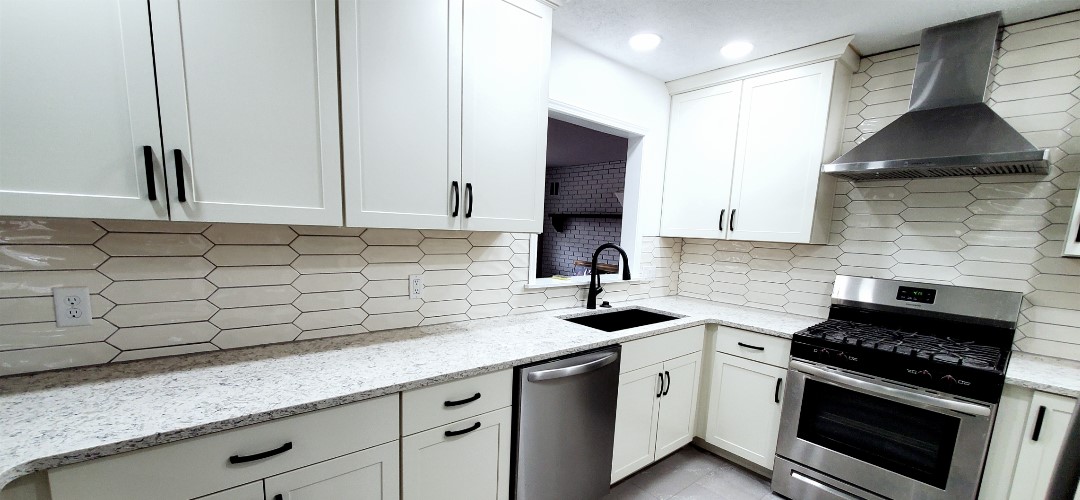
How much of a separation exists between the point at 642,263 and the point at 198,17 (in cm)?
257

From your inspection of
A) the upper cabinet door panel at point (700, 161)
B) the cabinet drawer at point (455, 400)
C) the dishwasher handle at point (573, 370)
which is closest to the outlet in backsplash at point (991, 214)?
the upper cabinet door panel at point (700, 161)

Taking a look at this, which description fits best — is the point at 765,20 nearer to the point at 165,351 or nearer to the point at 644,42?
the point at 644,42

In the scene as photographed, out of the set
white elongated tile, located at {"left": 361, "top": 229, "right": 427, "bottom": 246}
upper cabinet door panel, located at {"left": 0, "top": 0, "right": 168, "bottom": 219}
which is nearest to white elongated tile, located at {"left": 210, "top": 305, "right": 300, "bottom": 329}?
white elongated tile, located at {"left": 361, "top": 229, "right": 427, "bottom": 246}

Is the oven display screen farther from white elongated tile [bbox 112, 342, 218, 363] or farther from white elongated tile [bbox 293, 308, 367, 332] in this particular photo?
white elongated tile [bbox 112, 342, 218, 363]

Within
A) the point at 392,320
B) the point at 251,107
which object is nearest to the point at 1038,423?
→ the point at 392,320

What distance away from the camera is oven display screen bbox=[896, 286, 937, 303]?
6.47 ft

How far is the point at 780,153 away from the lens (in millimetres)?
2256

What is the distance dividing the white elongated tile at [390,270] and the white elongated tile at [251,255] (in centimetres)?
29

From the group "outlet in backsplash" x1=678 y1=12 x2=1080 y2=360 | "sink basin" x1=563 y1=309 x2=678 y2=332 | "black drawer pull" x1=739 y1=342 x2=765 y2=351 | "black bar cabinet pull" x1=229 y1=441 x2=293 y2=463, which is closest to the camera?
"black bar cabinet pull" x1=229 y1=441 x2=293 y2=463

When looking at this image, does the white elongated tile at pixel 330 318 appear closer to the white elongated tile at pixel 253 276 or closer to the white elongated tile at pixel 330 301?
the white elongated tile at pixel 330 301

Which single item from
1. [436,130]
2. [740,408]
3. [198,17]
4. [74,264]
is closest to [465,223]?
[436,130]

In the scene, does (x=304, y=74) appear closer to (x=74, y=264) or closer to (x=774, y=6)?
(x=74, y=264)

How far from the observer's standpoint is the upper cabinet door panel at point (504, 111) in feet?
4.89

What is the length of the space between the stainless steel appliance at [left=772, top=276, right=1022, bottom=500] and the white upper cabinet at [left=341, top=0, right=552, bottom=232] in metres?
1.68
